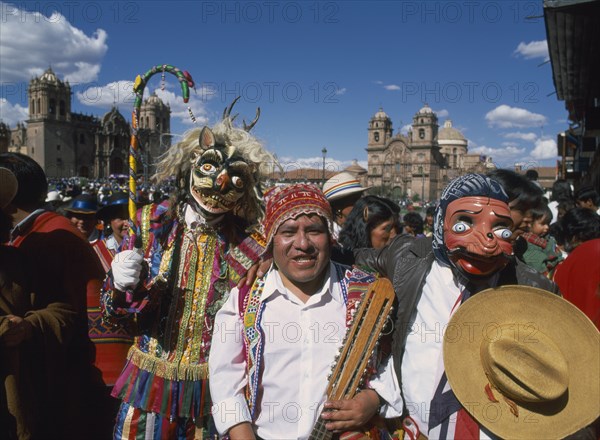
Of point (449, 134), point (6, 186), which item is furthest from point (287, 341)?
point (449, 134)

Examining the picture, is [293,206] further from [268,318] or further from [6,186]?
[6,186]

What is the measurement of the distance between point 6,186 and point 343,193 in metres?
3.12

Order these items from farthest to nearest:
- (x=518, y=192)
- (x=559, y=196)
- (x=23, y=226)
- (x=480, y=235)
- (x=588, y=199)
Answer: (x=559, y=196) < (x=588, y=199) < (x=518, y=192) < (x=23, y=226) < (x=480, y=235)

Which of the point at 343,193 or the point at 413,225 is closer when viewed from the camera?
the point at 343,193

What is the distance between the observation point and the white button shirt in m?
2.06

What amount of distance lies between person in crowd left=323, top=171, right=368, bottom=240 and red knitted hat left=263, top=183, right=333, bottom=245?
244 cm

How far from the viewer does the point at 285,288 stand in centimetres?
222

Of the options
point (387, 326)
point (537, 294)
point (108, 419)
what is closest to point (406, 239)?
point (387, 326)

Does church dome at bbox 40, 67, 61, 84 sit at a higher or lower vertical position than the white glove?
higher

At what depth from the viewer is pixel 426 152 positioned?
9556 cm

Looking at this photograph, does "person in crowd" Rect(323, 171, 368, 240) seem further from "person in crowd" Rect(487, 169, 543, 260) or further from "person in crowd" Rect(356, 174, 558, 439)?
"person in crowd" Rect(356, 174, 558, 439)

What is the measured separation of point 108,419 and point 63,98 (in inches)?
3130

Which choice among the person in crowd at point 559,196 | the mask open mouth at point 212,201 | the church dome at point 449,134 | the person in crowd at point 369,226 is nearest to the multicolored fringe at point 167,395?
the mask open mouth at point 212,201

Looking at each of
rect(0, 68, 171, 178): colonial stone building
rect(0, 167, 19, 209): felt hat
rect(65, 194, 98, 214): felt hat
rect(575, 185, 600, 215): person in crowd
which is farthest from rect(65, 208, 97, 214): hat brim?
rect(0, 68, 171, 178): colonial stone building
